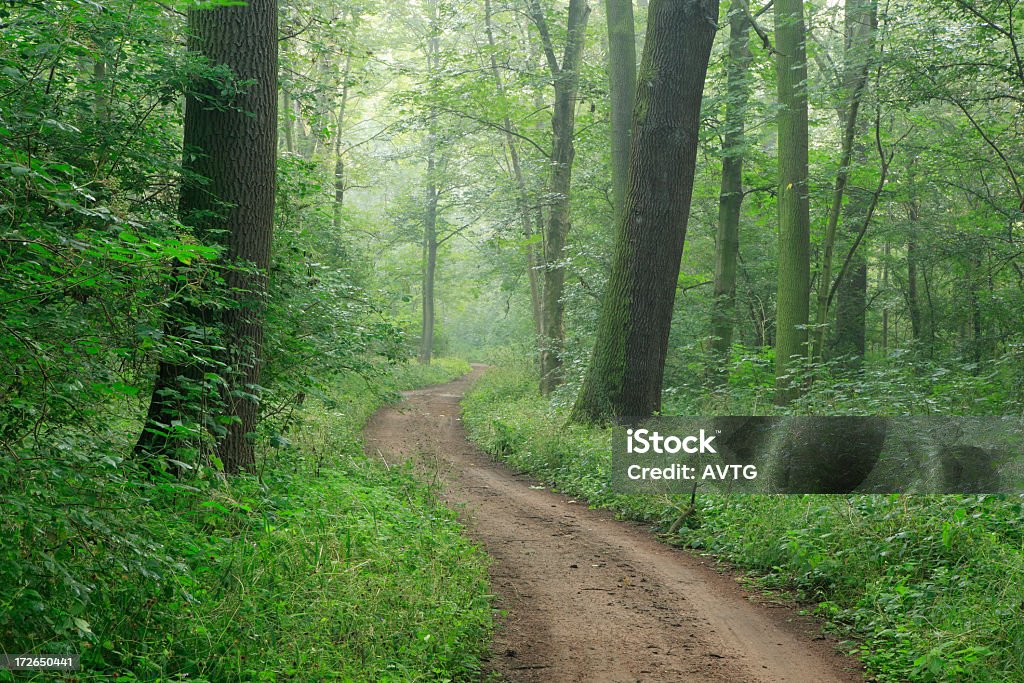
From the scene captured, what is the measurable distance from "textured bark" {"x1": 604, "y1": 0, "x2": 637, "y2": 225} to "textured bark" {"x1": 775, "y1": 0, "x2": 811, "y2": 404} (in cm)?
315

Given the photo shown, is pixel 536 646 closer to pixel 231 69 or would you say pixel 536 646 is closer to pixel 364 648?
pixel 364 648

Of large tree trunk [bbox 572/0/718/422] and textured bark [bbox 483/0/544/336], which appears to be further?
textured bark [bbox 483/0/544/336]

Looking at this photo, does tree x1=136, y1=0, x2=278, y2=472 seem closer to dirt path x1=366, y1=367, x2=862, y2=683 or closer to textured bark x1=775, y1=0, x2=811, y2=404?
dirt path x1=366, y1=367, x2=862, y2=683

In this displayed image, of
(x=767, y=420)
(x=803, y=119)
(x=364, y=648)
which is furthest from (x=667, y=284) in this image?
(x=364, y=648)

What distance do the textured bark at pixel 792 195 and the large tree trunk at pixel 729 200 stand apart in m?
2.00

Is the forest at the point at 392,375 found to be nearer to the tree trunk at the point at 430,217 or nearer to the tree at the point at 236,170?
the tree at the point at 236,170

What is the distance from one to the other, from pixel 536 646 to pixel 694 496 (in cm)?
354

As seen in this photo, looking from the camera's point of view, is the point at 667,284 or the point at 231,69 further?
the point at 667,284

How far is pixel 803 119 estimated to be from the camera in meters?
12.7

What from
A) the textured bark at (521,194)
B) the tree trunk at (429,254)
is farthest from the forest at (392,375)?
the tree trunk at (429,254)

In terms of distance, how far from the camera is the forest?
12.2 ft
